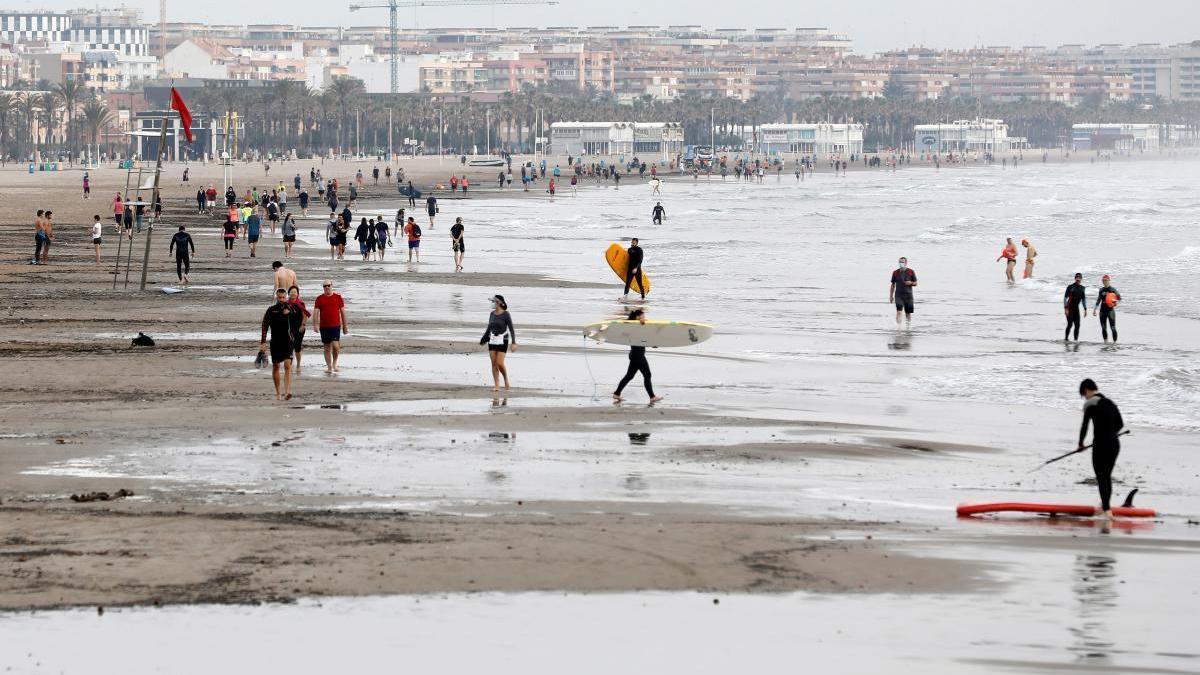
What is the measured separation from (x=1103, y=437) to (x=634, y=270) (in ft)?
68.1

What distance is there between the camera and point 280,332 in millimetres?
20359

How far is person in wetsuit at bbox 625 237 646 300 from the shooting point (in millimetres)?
34906

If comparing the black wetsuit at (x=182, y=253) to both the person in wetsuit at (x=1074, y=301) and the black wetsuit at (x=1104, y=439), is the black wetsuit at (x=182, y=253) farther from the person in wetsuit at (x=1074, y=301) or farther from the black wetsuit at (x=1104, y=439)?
the black wetsuit at (x=1104, y=439)

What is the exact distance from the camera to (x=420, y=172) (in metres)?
144

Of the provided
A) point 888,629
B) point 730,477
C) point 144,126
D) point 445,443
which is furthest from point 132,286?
point 144,126

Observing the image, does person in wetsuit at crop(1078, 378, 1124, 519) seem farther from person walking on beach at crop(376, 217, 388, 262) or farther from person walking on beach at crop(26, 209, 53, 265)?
person walking on beach at crop(376, 217, 388, 262)

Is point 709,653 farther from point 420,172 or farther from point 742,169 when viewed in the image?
point 742,169

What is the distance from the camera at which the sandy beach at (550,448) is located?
1252 centimetres

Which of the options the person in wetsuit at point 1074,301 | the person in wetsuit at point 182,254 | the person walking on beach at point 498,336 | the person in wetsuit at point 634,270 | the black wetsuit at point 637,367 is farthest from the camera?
the person in wetsuit at point 182,254

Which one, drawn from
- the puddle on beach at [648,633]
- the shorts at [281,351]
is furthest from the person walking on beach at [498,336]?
the puddle on beach at [648,633]

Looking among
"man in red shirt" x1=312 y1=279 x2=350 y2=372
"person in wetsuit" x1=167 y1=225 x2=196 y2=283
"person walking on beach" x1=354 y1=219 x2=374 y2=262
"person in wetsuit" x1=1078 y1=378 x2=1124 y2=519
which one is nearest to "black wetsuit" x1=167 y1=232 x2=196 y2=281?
"person in wetsuit" x1=167 y1=225 x2=196 y2=283

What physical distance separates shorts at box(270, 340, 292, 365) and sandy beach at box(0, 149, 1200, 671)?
1.80ft

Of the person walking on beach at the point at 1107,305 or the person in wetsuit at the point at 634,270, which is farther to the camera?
the person in wetsuit at the point at 634,270

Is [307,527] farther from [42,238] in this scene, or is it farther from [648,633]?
[42,238]
